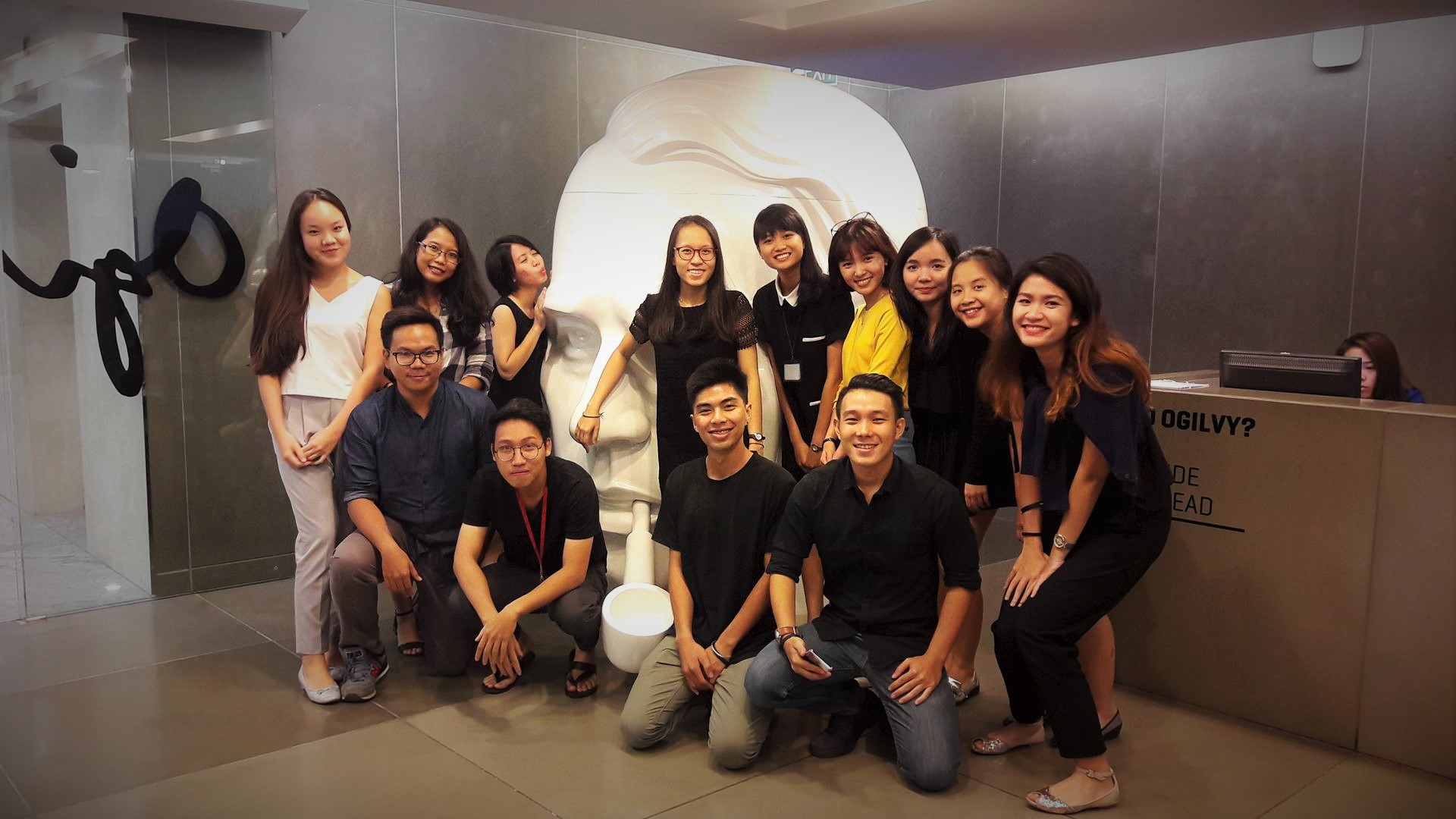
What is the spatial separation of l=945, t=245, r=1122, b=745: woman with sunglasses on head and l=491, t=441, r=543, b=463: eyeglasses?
132 cm

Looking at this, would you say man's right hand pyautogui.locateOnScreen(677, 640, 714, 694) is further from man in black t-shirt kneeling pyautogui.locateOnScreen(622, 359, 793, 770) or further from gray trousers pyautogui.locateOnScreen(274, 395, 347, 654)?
gray trousers pyautogui.locateOnScreen(274, 395, 347, 654)

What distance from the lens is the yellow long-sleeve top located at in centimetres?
349

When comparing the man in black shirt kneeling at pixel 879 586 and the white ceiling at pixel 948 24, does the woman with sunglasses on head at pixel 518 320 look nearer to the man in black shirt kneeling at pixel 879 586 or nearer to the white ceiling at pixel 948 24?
the white ceiling at pixel 948 24

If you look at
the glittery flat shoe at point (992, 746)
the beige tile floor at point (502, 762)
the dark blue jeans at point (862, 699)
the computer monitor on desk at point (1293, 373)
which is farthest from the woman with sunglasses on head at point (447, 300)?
the computer monitor on desk at point (1293, 373)

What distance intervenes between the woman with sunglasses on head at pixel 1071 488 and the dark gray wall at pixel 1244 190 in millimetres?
2815

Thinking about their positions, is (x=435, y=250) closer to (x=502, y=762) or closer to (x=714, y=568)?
(x=714, y=568)

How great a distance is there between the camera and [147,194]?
14.7ft

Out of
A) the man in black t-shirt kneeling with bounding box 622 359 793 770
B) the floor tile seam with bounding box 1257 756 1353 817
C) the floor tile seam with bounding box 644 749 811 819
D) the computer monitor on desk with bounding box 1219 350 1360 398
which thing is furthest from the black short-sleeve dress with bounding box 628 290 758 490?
the floor tile seam with bounding box 1257 756 1353 817

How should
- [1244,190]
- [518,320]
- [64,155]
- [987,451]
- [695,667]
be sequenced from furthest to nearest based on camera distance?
[1244,190]
[64,155]
[518,320]
[987,451]
[695,667]

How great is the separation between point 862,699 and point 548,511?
115cm

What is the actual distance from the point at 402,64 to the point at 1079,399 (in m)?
3.70

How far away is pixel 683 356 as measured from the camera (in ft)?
12.5

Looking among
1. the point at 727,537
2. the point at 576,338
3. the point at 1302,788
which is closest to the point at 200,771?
the point at 727,537

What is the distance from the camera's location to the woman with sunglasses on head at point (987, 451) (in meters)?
3.17
